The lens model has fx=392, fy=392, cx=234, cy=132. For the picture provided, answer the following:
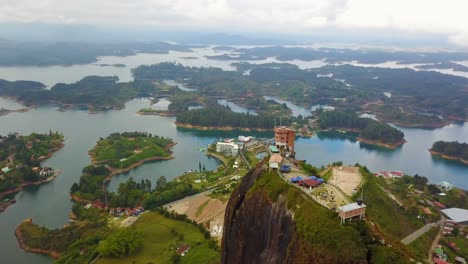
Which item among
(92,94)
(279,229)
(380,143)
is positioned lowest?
(380,143)

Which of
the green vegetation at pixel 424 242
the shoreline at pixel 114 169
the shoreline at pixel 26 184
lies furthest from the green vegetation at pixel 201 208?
the shoreline at pixel 26 184

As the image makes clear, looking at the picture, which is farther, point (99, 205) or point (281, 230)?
point (99, 205)

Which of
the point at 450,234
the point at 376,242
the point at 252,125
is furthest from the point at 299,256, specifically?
the point at 252,125

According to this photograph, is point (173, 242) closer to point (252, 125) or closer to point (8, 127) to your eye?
point (252, 125)

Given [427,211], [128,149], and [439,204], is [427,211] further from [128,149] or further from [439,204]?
[128,149]

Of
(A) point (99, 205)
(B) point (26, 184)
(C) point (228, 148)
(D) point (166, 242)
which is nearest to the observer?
(D) point (166, 242)

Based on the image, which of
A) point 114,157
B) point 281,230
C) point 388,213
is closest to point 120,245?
point 281,230
